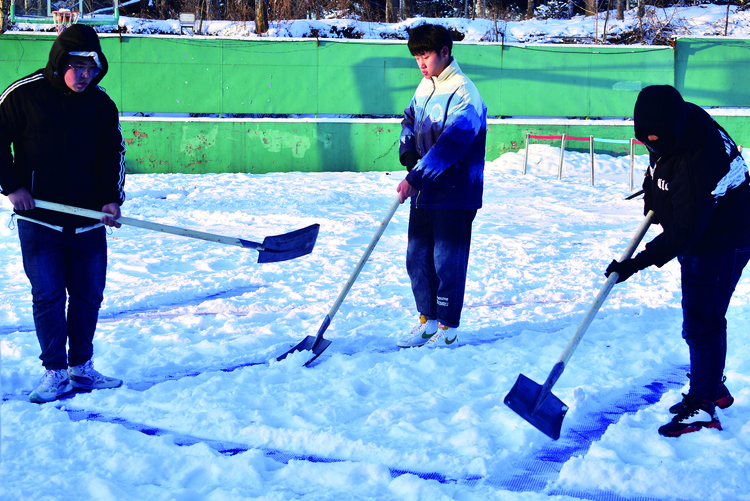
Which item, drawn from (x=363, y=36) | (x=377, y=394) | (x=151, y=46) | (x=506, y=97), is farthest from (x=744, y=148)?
(x=377, y=394)

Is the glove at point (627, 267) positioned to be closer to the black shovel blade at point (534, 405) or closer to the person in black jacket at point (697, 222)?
the person in black jacket at point (697, 222)

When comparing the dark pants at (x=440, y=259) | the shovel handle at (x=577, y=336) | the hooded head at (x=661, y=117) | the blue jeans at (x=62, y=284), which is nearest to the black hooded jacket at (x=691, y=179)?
the hooded head at (x=661, y=117)

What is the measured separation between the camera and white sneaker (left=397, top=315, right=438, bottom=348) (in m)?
3.72

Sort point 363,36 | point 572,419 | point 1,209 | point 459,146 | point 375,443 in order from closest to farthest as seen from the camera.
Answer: point 375,443 < point 572,419 < point 459,146 < point 1,209 < point 363,36

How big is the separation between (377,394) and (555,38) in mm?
15555

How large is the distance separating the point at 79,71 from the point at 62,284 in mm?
968

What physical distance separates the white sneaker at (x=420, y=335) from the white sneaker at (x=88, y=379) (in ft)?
5.09

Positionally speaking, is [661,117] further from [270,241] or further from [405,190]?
[270,241]

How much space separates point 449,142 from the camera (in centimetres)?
344

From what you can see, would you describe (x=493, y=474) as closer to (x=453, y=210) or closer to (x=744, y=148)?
(x=453, y=210)

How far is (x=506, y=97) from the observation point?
12.9 metres

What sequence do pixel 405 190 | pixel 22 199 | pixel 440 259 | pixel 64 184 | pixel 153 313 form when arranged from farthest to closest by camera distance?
1. pixel 153 313
2. pixel 440 259
3. pixel 405 190
4. pixel 64 184
5. pixel 22 199

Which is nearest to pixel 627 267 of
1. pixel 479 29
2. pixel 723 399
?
pixel 723 399

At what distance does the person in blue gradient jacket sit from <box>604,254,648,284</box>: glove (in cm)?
109
